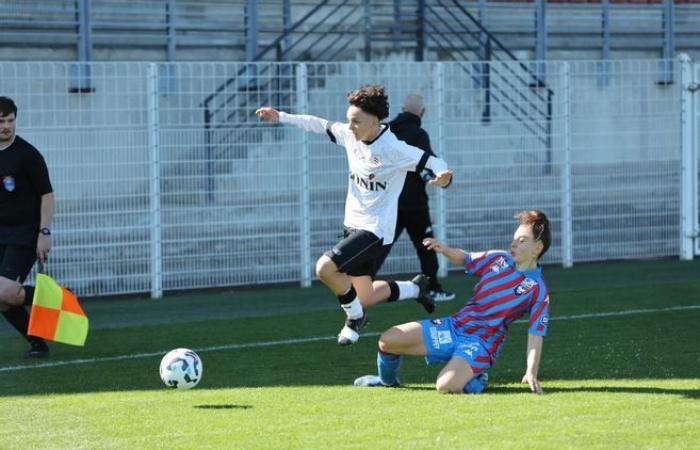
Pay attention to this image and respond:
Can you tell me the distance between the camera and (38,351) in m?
10.3

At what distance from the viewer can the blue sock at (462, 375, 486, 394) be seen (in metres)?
8.21

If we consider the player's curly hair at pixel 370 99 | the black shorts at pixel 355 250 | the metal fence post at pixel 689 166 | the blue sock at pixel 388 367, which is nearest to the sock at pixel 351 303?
the black shorts at pixel 355 250

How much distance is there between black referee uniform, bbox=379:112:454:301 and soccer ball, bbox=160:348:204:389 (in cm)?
515

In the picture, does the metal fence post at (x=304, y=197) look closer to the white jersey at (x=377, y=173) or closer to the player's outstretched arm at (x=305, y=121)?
the player's outstretched arm at (x=305, y=121)

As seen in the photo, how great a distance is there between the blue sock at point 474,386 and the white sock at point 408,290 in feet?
6.93

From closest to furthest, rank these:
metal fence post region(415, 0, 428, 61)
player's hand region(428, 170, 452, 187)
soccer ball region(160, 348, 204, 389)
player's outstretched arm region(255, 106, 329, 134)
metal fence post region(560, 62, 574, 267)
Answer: soccer ball region(160, 348, 204, 389), player's hand region(428, 170, 452, 187), player's outstretched arm region(255, 106, 329, 134), metal fence post region(560, 62, 574, 267), metal fence post region(415, 0, 428, 61)

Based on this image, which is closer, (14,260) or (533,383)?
(533,383)

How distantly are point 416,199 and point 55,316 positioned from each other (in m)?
4.86

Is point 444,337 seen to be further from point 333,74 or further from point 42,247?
point 333,74

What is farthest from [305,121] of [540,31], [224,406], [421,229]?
[540,31]

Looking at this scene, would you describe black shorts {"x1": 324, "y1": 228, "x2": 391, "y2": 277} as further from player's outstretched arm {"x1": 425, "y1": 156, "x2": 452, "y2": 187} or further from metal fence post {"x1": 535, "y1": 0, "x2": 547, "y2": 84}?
metal fence post {"x1": 535, "y1": 0, "x2": 547, "y2": 84}

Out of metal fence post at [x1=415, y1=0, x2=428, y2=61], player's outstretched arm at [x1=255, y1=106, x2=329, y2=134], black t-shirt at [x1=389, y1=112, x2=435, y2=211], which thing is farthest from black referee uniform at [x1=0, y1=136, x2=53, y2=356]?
metal fence post at [x1=415, y1=0, x2=428, y2=61]

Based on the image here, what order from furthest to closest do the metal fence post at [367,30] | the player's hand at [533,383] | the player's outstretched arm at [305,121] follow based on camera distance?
the metal fence post at [367,30], the player's outstretched arm at [305,121], the player's hand at [533,383]

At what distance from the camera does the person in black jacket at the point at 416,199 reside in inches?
524
